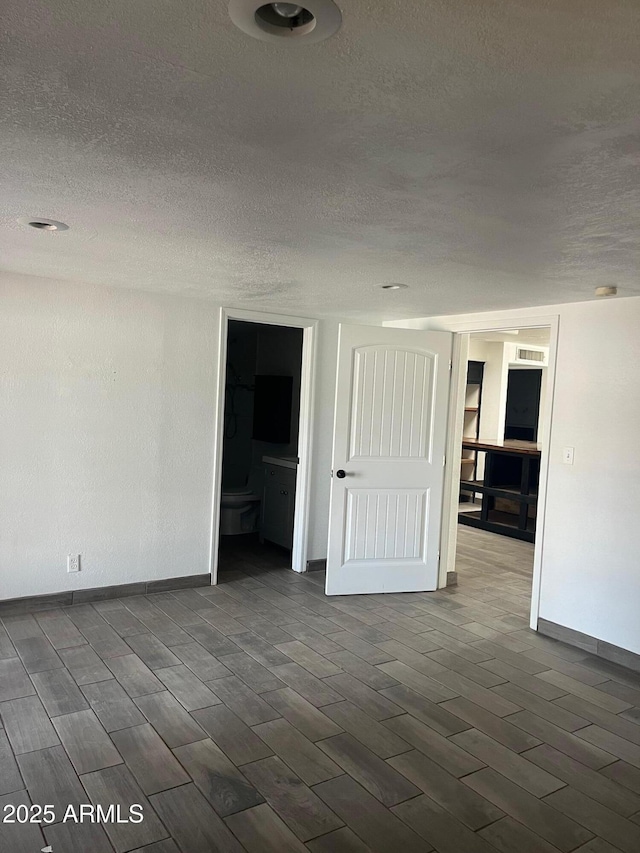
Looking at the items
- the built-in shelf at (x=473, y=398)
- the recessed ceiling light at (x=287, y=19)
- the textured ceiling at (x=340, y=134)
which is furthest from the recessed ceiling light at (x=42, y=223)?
the built-in shelf at (x=473, y=398)

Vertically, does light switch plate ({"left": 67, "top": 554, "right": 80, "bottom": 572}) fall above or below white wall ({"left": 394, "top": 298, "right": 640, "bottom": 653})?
below

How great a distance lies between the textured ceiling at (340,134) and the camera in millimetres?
1163

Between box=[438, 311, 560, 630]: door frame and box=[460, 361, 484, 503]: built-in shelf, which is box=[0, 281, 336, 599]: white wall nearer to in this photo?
box=[438, 311, 560, 630]: door frame

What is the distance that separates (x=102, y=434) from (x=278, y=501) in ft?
6.88

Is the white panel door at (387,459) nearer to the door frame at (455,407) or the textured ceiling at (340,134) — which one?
the door frame at (455,407)

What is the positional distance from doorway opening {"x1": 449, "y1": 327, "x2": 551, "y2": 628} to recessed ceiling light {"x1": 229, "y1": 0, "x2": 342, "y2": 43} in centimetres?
341

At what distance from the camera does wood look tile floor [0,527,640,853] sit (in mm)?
2217

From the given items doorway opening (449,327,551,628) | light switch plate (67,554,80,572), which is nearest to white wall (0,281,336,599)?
light switch plate (67,554,80,572)

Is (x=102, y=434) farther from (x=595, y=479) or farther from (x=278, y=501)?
(x=595, y=479)

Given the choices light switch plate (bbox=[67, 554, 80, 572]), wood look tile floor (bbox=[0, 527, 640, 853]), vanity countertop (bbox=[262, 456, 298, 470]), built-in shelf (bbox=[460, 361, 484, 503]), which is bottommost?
wood look tile floor (bbox=[0, 527, 640, 853])

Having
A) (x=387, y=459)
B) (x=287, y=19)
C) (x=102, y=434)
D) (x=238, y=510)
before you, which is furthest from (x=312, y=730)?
(x=238, y=510)

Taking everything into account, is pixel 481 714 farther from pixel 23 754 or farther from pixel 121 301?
pixel 121 301

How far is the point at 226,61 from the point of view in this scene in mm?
1289

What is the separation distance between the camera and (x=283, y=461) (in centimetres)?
582
